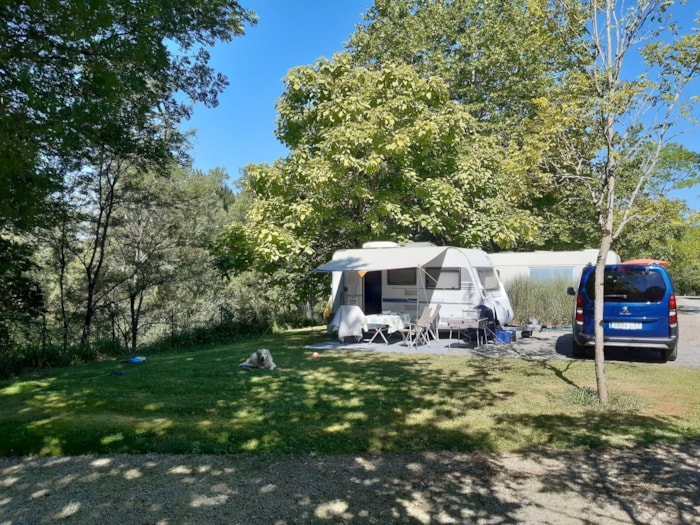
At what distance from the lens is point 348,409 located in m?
5.49

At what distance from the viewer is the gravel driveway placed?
3.00 metres

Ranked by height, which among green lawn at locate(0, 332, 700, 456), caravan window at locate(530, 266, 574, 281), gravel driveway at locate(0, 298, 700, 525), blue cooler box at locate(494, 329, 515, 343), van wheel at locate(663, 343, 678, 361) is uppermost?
caravan window at locate(530, 266, 574, 281)

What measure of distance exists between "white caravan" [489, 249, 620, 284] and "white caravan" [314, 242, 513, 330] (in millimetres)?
4354

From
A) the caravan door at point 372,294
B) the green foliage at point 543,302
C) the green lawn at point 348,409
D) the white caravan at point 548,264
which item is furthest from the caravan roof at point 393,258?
the white caravan at point 548,264

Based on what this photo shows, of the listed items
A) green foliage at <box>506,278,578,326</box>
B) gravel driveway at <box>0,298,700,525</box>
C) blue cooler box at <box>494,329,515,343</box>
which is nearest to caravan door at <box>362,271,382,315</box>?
blue cooler box at <box>494,329,515,343</box>

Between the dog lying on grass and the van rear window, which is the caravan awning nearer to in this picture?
the dog lying on grass

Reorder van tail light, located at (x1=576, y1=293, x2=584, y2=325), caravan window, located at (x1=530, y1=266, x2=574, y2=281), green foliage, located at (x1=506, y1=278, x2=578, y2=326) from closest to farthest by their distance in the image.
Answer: van tail light, located at (x1=576, y1=293, x2=584, y2=325), green foliage, located at (x1=506, y1=278, x2=578, y2=326), caravan window, located at (x1=530, y1=266, x2=574, y2=281)

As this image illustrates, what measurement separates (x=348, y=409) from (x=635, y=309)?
18.9 feet

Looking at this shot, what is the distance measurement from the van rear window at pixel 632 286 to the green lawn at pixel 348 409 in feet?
3.83

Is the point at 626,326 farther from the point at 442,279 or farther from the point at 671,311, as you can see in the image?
the point at 442,279

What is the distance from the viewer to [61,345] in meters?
11.2

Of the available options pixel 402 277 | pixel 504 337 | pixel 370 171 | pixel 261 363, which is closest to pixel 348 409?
pixel 261 363

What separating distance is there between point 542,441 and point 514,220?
9.77 m

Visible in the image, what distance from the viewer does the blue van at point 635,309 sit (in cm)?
816
